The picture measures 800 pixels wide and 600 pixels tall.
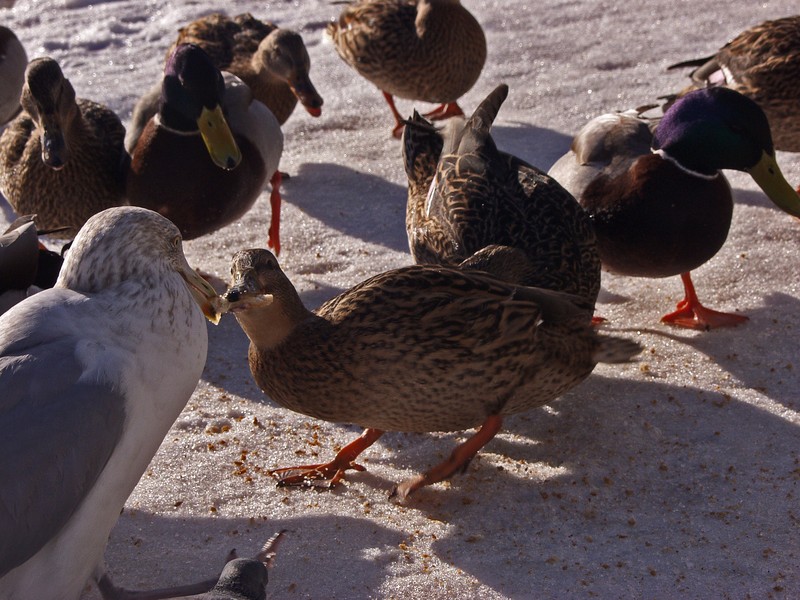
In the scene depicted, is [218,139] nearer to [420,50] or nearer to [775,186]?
[420,50]

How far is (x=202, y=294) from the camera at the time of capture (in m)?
3.15

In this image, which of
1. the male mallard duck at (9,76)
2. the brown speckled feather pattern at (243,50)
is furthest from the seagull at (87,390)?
the male mallard duck at (9,76)

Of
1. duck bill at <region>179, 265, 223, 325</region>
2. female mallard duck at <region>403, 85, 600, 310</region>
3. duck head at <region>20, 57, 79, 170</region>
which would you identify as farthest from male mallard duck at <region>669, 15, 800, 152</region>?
duck bill at <region>179, 265, 223, 325</region>

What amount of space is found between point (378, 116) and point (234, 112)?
1.66 m

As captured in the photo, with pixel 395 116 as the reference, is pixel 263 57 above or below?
above

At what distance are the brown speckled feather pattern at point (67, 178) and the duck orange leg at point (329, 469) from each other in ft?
6.00

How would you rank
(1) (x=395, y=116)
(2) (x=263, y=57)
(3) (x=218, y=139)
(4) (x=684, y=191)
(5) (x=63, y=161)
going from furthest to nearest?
(1) (x=395, y=116) → (2) (x=263, y=57) → (3) (x=218, y=139) → (5) (x=63, y=161) → (4) (x=684, y=191)

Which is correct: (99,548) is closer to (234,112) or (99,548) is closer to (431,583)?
(431,583)

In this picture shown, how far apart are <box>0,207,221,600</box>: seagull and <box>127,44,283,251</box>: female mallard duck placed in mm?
1787

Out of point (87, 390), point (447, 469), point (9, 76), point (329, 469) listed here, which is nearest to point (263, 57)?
point (9, 76)

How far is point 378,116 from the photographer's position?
675 cm

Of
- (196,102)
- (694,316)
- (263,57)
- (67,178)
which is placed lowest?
(694,316)

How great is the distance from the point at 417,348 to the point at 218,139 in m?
2.01

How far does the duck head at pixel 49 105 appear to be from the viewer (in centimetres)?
464
